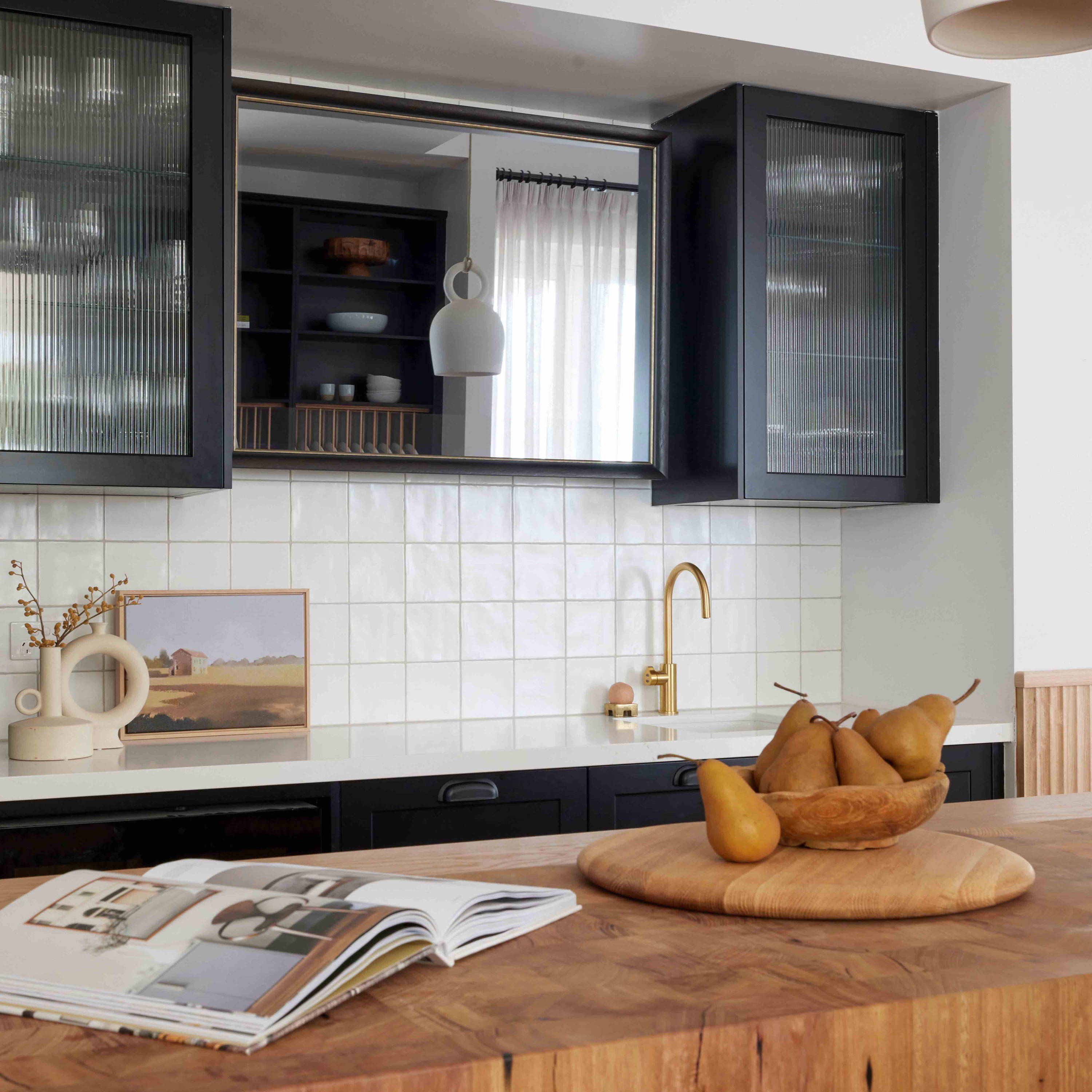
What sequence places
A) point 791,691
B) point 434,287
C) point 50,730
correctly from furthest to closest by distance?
1. point 434,287
2. point 50,730
3. point 791,691

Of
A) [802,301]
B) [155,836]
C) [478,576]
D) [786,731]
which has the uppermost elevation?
[802,301]

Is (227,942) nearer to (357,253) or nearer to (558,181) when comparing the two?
(357,253)

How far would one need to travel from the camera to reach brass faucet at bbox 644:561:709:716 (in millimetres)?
3211

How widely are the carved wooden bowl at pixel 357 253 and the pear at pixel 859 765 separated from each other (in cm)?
204

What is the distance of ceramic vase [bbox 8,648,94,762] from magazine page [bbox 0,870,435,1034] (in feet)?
→ 4.98

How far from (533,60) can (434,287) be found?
560 mm

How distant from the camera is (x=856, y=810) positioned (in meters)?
1.11

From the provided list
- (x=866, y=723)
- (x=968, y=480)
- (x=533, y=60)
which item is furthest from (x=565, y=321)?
(x=866, y=723)

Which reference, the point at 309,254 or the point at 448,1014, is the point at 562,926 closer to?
the point at 448,1014

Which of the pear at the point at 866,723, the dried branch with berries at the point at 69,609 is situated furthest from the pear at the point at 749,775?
the dried branch with berries at the point at 69,609

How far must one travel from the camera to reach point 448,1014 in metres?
0.80

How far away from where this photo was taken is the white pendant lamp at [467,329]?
9.59ft

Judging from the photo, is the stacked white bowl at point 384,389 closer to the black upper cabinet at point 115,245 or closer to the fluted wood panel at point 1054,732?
the black upper cabinet at point 115,245

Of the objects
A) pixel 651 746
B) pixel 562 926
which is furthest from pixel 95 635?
pixel 562 926
